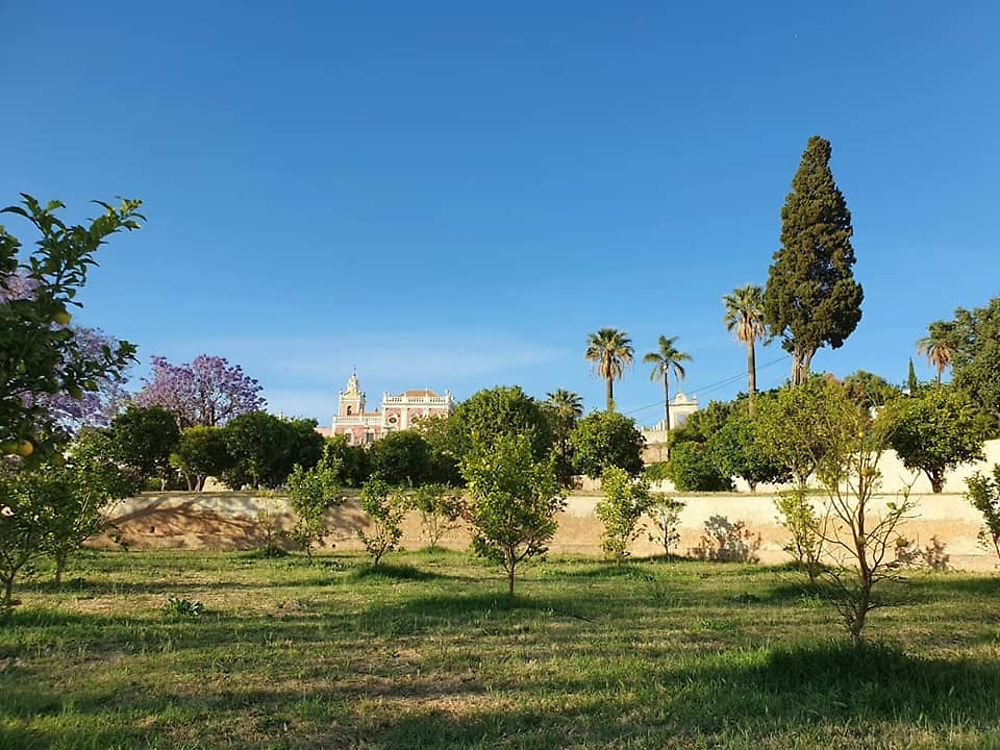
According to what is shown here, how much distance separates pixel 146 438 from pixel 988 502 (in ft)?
112

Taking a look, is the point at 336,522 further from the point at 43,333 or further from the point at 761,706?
the point at 43,333

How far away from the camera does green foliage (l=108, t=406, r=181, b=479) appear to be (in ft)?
105

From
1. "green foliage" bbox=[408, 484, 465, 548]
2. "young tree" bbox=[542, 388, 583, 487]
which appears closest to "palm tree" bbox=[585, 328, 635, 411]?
"young tree" bbox=[542, 388, 583, 487]

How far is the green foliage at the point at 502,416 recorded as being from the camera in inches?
1537

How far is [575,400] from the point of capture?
62.2 m

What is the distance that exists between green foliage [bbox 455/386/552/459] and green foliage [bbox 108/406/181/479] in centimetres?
1570

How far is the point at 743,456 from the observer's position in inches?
1282

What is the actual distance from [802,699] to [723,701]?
0.67m

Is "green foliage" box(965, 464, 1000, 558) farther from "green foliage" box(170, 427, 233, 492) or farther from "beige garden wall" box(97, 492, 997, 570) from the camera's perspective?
"green foliage" box(170, 427, 233, 492)

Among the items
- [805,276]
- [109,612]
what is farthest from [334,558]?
[805,276]

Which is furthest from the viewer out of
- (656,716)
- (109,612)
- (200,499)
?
(200,499)

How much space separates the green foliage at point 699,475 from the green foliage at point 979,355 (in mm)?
15320

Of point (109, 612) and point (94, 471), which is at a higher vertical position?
point (94, 471)

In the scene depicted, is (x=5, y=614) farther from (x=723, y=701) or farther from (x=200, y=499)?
(x=200, y=499)
